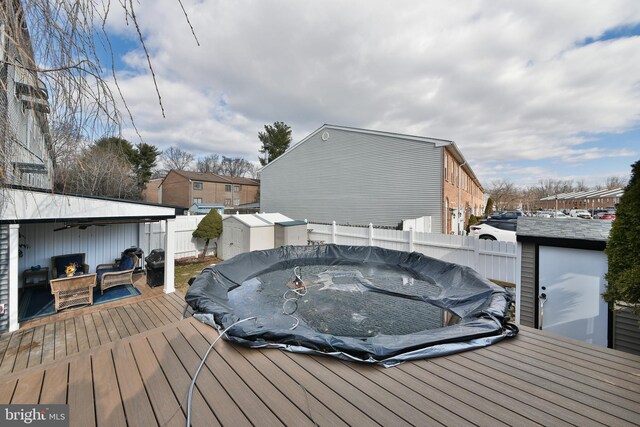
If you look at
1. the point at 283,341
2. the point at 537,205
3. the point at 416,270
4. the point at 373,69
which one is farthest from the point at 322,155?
the point at 537,205

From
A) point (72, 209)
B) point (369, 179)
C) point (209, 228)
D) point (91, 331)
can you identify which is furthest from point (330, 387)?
point (369, 179)

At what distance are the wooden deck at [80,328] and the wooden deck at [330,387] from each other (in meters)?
2.22

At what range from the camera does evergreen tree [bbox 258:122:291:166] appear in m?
29.6

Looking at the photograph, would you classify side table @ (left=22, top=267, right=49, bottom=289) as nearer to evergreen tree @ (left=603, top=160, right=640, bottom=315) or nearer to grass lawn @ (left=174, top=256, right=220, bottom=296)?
grass lawn @ (left=174, top=256, right=220, bottom=296)

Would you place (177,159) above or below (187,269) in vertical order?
above

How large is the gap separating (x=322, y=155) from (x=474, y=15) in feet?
36.4

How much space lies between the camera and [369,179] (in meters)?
14.8

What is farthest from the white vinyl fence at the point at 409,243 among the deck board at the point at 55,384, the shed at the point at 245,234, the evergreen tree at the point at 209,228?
the deck board at the point at 55,384

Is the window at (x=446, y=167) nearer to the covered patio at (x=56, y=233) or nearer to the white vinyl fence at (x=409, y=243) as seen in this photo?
the white vinyl fence at (x=409, y=243)

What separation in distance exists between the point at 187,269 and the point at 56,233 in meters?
3.77

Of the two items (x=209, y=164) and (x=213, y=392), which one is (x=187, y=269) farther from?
(x=209, y=164)

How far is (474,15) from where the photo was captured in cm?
618

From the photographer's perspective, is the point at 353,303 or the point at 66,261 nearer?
the point at 353,303

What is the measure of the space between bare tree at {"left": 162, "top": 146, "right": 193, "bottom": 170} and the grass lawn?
3568 centimetres
